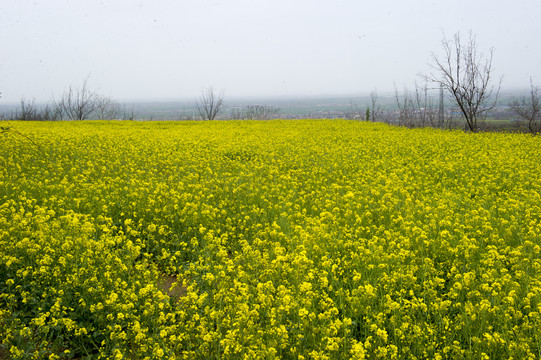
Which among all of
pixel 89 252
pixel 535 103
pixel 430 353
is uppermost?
pixel 535 103

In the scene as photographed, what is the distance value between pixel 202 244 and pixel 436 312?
4.32 m

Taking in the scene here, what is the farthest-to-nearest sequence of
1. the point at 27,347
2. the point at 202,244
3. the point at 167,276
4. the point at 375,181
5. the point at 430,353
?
the point at 375,181 → the point at 202,244 → the point at 167,276 → the point at 27,347 → the point at 430,353

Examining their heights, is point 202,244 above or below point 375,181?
below

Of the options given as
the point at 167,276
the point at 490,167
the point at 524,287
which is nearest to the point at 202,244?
the point at 167,276

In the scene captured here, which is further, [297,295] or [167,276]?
[167,276]

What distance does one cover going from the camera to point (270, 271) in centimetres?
539

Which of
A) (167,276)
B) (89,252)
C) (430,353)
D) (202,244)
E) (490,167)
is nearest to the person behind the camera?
(430,353)

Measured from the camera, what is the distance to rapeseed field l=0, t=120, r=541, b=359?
13.7ft

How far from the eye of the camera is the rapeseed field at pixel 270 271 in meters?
4.18

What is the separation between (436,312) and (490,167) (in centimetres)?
1000

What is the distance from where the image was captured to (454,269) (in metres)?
5.50

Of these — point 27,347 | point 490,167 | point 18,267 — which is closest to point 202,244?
point 18,267

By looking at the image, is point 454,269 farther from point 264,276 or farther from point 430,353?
point 264,276

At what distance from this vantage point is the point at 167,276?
6891 millimetres
